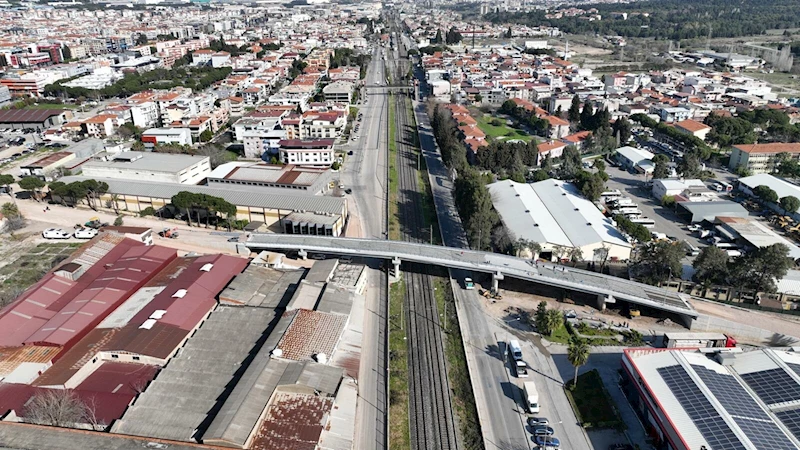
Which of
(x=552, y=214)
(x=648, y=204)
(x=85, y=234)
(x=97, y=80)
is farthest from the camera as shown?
(x=97, y=80)

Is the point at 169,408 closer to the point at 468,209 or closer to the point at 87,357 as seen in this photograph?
the point at 87,357

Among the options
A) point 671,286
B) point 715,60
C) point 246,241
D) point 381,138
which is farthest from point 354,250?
point 715,60

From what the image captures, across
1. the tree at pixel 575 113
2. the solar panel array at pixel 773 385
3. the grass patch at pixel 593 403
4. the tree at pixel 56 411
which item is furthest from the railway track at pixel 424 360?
the tree at pixel 575 113

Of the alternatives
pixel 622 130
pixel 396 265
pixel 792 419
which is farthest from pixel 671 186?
pixel 792 419

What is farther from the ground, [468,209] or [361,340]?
[468,209]

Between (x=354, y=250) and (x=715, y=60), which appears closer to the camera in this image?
(x=354, y=250)

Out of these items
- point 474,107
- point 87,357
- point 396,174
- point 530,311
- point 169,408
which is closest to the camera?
point 169,408

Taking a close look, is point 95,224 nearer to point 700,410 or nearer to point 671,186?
point 700,410
